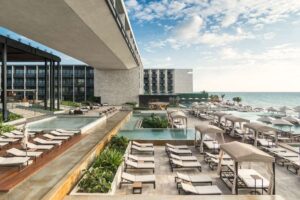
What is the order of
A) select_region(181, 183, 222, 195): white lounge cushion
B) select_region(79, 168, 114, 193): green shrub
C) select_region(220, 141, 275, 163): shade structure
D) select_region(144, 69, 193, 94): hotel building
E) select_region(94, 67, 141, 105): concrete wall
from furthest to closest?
select_region(144, 69, 193, 94): hotel building → select_region(94, 67, 141, 105): concrete wall → select_region(220, 141, 275, 163): shade structure → select_region(181, 183, 222, 195): white lounge cushion → select_region(79, 168, 114, 193): green shrub

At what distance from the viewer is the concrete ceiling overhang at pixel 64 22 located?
14445mm

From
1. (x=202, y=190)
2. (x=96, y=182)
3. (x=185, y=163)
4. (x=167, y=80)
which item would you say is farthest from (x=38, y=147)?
(x=167, y=80)

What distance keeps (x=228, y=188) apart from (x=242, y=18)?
24182 mm

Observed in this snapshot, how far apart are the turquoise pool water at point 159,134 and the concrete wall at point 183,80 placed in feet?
202

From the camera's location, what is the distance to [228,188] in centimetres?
911

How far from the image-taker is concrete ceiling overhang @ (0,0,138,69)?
1445 cm

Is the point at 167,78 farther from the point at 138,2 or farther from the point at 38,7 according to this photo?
the point at 38,7

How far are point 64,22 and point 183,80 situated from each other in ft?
214

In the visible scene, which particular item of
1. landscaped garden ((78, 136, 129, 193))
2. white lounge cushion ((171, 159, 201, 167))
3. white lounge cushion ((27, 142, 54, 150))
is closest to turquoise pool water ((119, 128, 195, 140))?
white lounge cushion ((171, 159, 201, 167))

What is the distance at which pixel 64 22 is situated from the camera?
58.0 ft

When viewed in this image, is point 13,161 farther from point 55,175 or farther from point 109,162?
point 109,162

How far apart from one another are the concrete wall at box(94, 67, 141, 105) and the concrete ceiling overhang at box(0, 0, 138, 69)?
2449cm

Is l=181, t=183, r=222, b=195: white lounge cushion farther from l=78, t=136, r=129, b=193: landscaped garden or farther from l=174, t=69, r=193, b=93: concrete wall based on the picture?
l=174, t=69, r=193, b=93: concrete wall

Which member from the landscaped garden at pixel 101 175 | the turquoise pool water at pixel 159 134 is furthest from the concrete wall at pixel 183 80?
the landscaped garden at pixel 101 175
